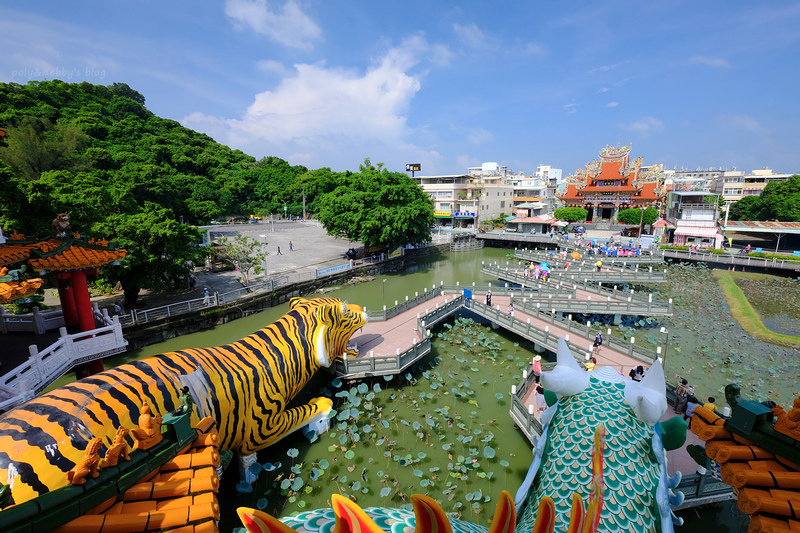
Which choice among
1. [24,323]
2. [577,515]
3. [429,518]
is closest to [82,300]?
[24,323]

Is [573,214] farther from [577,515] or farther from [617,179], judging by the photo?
[577,515]

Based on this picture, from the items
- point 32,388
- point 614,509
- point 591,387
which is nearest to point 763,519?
point 614,509

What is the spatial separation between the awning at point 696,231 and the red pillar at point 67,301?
4264 cm

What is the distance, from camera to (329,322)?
9656 millimetres

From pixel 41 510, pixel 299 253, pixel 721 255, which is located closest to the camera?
pixel 41 510

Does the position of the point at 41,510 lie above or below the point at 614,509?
above

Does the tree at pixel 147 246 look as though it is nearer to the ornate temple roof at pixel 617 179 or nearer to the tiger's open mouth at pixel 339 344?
the tiger's open mouth at pixel 339 344

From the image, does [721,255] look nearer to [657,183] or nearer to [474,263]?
[657,183]

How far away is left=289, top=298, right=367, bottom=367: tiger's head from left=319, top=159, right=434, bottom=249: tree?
1456cm

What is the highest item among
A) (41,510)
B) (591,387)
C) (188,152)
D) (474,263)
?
(188,152)

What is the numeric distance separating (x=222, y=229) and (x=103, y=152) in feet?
52.3

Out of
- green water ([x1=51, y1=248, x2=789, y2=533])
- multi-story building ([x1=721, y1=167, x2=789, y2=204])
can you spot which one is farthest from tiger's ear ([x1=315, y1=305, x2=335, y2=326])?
multi-story building ([x1=721, y1=167, x2=789, y2=204])

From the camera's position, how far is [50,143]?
20.8m

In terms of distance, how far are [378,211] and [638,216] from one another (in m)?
30.3
